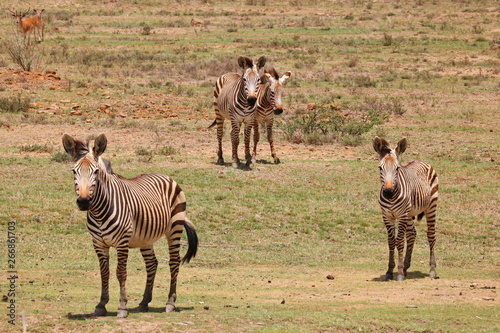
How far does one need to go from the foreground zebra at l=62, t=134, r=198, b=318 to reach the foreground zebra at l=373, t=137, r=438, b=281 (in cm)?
370

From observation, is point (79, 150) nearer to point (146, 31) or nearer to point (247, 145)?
point (247, 145)

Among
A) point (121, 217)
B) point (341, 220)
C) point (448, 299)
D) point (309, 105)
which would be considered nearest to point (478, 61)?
point (309, 105)

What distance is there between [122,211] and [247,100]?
1169cm

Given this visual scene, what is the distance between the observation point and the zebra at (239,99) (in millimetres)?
21828

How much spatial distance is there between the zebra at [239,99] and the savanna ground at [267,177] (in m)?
0.88

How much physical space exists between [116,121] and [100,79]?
288 inches

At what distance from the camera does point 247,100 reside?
865 inches

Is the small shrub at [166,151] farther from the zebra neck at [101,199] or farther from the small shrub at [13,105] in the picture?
the zebra neck at [101,199]

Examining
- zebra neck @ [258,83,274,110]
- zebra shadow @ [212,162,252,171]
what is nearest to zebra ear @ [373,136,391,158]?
zebra shadow @ [212,162,252,171]

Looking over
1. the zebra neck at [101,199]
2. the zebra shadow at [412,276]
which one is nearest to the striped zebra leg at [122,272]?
the zebra neck at [101,199]

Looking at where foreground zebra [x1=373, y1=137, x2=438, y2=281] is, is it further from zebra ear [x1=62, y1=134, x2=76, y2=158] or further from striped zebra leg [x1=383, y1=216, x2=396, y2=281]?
zebra ear [x1=62, y1=134, x2=76, y2=158]

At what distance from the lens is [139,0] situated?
236 feet

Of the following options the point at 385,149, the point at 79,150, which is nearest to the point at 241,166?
the point at 385,149

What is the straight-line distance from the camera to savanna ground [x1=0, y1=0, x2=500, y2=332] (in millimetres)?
12211
